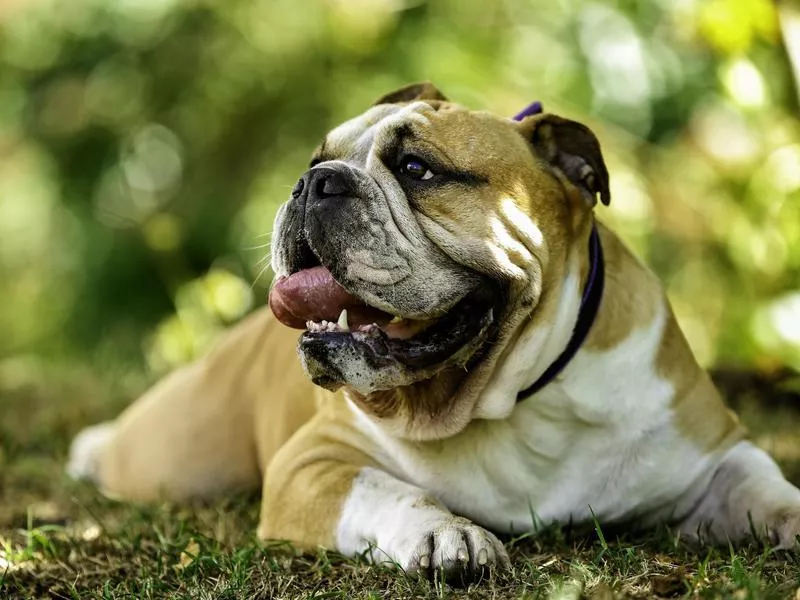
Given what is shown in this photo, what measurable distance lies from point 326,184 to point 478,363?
0.59 metres

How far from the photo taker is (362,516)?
2822 mm

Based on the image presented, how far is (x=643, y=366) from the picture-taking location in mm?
2980

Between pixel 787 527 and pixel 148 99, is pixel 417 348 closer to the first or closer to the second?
pixel 787 527

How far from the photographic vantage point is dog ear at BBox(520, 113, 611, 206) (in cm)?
296

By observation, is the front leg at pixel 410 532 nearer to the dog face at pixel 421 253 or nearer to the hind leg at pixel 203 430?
the dog face at pixel 421 253

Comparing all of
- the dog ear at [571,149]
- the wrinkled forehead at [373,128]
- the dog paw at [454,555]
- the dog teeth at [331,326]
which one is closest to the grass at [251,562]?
the dog paw at [454,555]

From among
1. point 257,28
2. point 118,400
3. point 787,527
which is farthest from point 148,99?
point 787,527

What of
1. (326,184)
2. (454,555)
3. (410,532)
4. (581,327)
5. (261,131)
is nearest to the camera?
(454,555)

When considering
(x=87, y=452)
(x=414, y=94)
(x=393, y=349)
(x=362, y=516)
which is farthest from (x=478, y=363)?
(x=87, y=452)

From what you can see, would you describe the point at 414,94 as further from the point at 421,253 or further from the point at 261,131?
the point at 261,131

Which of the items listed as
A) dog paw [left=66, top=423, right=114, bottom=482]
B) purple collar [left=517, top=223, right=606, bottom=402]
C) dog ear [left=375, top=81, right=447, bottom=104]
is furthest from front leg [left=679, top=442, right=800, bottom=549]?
dog paw [left=66, top=423, right=114, bottom=482]

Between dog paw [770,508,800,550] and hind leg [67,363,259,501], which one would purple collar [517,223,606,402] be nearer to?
dog paw [770,508,800,550]

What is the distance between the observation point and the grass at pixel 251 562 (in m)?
2.43

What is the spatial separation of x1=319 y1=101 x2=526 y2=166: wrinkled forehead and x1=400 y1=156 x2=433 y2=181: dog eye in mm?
52
